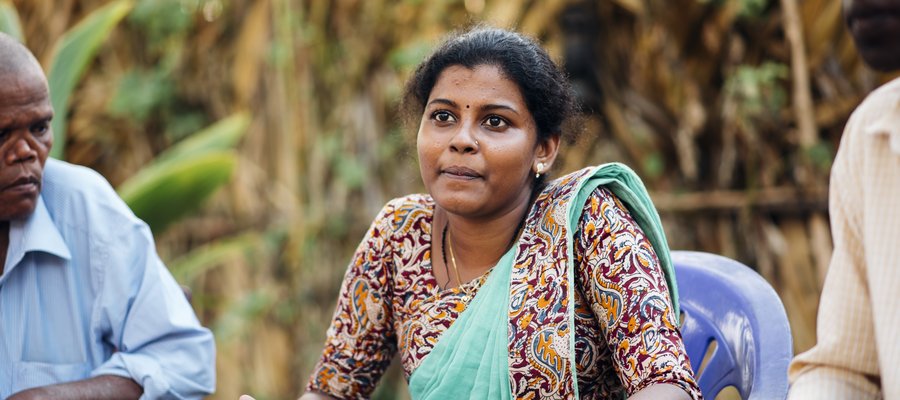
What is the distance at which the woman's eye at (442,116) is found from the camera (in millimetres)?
2270

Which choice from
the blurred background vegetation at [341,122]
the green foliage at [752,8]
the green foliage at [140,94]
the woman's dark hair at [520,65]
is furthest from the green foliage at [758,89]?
the green foliage at [140,94]

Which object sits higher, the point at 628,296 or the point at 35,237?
the point at 35,237

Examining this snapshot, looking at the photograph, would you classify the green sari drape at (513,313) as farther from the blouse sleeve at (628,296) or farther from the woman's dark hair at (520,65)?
the woman's dark hair at (520,65)

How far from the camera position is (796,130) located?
3.71 meters

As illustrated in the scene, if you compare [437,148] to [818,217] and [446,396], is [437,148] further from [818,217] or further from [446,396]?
[818,217]

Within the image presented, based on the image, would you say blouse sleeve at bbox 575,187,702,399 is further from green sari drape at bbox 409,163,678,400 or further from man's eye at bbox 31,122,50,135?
man's eye at bbox 31,122,50,135

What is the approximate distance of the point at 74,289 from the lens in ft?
8.09

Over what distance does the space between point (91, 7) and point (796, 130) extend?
11.6ft

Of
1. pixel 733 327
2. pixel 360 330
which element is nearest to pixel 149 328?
pixel 360 330

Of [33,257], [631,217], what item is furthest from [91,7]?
[631,217]

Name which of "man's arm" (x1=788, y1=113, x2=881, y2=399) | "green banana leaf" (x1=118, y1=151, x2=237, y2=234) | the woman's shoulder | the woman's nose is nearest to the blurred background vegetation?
"green banana leaf" (x1=118, y1=151, x2=237, y2=234)

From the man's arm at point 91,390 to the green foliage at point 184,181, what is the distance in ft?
4.85

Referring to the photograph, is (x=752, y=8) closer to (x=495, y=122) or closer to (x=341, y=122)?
(x=495, y=122)

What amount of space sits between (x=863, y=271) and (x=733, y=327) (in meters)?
0.76
